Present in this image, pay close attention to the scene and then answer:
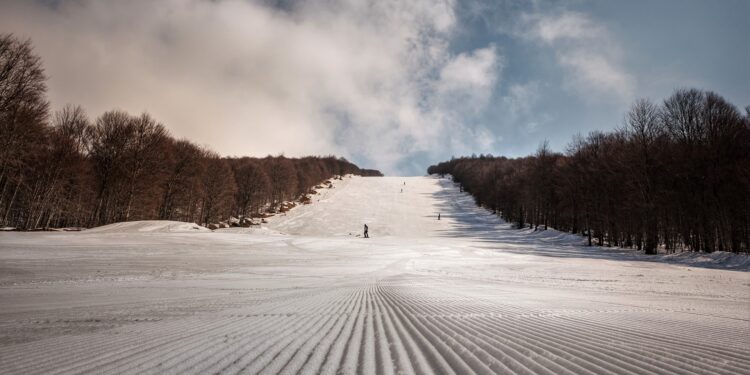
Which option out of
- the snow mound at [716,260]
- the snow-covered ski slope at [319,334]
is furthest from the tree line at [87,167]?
the snow mound at [716,260]

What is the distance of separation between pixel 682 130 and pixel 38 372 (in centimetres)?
3705

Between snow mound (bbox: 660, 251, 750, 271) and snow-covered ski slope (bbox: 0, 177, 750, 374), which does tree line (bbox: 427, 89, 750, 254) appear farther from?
snow-covered ski slope (bbox: 0, 177, 750, 374)

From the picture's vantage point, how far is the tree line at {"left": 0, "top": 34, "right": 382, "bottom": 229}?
747 inches

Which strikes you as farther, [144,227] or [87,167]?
[87,167]

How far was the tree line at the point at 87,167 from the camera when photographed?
1896 cm

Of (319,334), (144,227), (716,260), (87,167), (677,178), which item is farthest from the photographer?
(87,167)

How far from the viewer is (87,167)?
1153 inches

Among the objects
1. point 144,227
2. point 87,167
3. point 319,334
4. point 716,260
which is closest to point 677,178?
point 716,260

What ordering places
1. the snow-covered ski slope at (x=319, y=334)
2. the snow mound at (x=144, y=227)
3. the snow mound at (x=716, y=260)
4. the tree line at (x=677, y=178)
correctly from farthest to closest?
the tree line at (x=677, y=178) < the snow mound at (x=144, y=227) < the snow mound at (x=716, y=260) < the snow-covered ski slope at (x=319, y=334)

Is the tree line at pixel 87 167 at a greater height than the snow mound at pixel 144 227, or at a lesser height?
greater

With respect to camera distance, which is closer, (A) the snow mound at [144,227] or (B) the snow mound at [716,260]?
(B) the snow mound at [716,260]

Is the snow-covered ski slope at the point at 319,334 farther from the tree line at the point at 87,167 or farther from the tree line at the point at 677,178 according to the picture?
the tree line at the point at 677,178

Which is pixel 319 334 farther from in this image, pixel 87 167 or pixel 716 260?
pixel 87 167

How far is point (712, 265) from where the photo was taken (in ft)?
57.2
